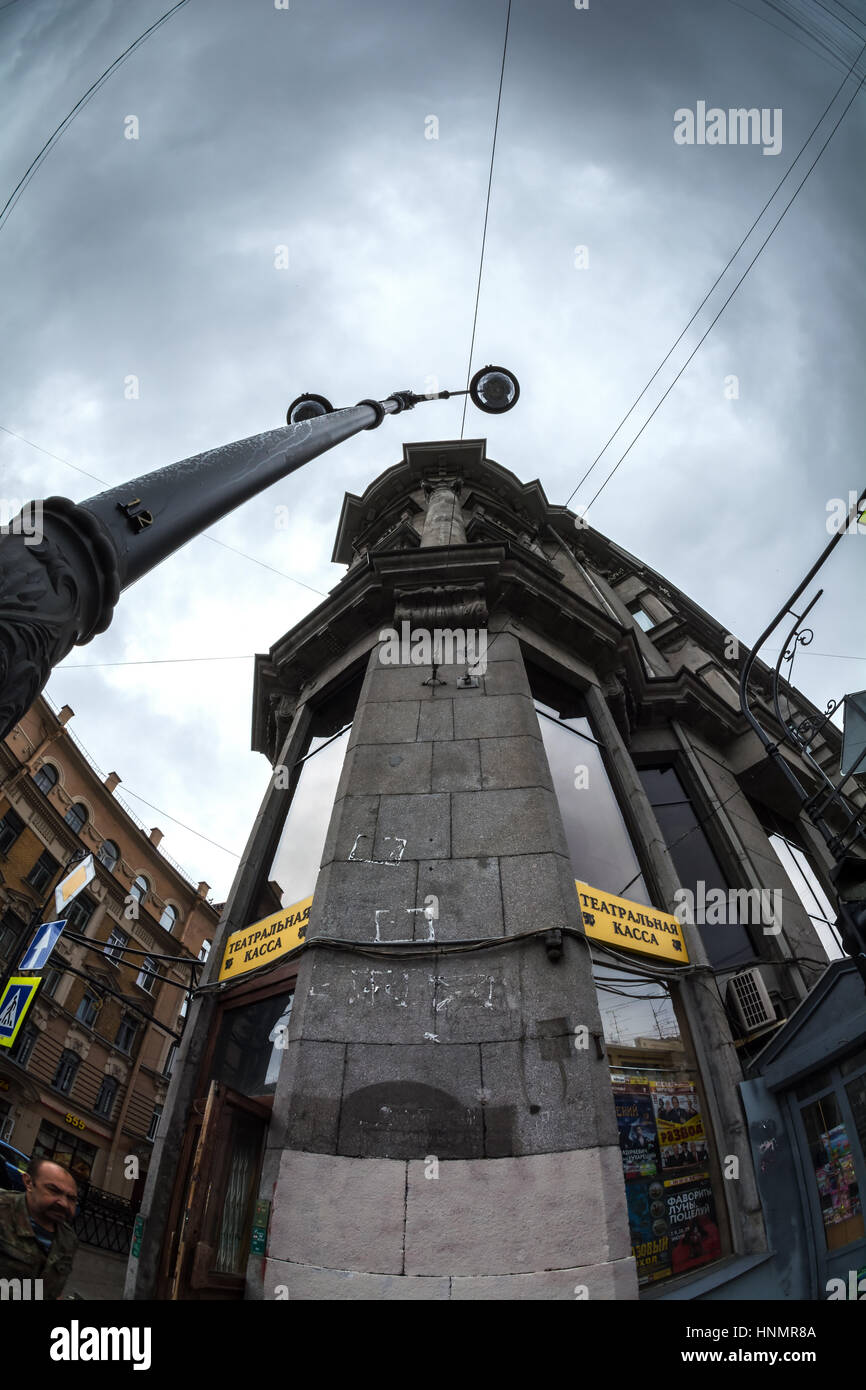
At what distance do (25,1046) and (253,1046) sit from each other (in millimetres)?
23533

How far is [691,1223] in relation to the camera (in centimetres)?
649

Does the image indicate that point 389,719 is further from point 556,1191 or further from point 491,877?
point 556,1191

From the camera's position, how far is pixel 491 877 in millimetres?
7133

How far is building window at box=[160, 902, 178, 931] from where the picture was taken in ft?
117

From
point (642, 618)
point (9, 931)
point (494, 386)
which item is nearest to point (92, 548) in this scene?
point (494, 386)

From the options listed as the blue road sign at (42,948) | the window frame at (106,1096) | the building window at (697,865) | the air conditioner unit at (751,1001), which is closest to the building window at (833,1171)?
the air conditioner unit at (751,1001)

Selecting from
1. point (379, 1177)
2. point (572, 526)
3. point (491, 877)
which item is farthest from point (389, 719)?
point (572, 526)

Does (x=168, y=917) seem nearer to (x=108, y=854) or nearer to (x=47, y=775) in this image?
(x=108, y=854)

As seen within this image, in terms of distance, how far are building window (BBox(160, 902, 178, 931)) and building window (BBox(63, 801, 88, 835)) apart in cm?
767

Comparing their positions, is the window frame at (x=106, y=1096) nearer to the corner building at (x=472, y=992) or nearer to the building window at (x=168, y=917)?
the building window at (x=168, y=917)

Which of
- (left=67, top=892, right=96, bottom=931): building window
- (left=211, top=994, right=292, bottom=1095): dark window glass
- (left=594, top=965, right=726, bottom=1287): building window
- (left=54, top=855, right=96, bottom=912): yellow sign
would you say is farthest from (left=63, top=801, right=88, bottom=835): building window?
(left=594, top=965, right=726, bottom=1287): building window

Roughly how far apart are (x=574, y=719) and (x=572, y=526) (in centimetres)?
1336

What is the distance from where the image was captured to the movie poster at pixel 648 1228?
19.5ft
